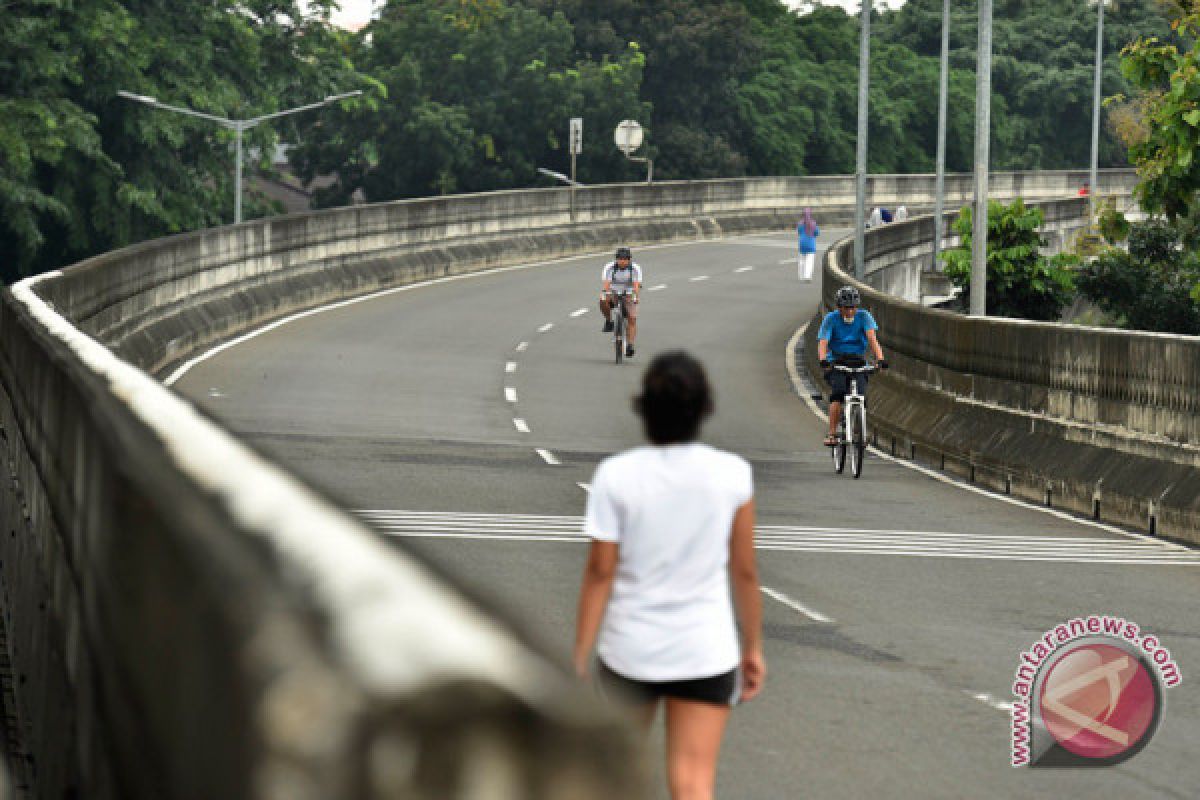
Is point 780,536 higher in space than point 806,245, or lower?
lower

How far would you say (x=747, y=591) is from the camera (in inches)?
239

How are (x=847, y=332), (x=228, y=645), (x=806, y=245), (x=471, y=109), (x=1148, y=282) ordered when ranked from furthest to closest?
(x=471, y=109) → (x=806, y=245) → (x=1148, y=282) → (x=847, y=332) → (x=228, y=645)

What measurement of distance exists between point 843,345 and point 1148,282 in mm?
29043

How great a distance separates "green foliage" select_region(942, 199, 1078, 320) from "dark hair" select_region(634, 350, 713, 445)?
39.0 m

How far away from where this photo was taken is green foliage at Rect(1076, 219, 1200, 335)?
157ft

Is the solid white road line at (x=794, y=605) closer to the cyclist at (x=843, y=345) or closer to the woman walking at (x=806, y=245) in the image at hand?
the cyclist at (x=843, y=345)

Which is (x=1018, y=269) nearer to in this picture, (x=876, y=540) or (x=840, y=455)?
(x=840, y=455)

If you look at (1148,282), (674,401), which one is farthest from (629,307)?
(674,401)

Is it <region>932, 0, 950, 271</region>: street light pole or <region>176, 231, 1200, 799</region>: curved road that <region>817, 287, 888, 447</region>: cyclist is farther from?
<region>932, 0, 950, 271</region>: street light pole

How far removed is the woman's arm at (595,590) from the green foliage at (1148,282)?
42.6 metres

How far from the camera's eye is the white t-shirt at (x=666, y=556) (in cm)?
580

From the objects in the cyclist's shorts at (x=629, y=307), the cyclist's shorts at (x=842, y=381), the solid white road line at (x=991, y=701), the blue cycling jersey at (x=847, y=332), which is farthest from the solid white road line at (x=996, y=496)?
the solid white road line at (x=991, y=701)

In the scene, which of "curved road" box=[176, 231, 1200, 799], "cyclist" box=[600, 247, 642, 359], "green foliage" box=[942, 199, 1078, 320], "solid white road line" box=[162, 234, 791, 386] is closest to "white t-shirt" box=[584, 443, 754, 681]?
"curved road" box=[176, 231, 1200, 799]
